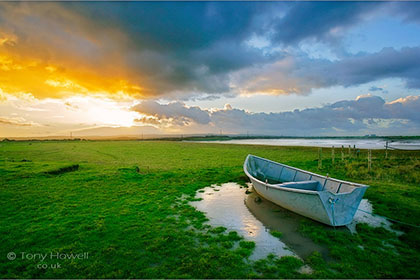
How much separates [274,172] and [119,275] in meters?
12.1

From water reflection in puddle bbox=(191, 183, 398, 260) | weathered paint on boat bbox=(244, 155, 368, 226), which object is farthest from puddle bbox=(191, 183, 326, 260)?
weathered paint on boat bbox=(244, 155, 368, 226)

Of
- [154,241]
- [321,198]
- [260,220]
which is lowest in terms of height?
[260,220]

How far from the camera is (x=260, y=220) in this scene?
8.61m

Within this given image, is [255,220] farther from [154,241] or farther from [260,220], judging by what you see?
[154,241]

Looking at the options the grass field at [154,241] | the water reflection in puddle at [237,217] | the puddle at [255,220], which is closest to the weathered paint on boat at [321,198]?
the grass field at [154,241]

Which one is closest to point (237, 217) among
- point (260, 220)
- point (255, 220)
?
point (255, 220)

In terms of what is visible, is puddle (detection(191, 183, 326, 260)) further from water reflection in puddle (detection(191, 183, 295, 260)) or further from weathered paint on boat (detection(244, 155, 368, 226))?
weathered paint on boat (detection(244, 155, 368, 226))

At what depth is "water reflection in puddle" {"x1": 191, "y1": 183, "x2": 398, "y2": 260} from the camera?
6.36 m

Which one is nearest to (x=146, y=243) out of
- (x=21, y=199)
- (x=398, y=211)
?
(x=21, y=199)

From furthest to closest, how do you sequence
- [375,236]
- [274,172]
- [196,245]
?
[274,172]
[375,236]
[196,245]

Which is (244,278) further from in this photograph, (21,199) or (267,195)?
(21,199)

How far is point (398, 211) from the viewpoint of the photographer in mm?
9211

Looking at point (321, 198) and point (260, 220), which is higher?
point (321, 198)

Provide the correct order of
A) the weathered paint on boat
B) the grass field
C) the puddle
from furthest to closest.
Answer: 1. the weathered paint on boat
2. the puddle
3. the grass field
